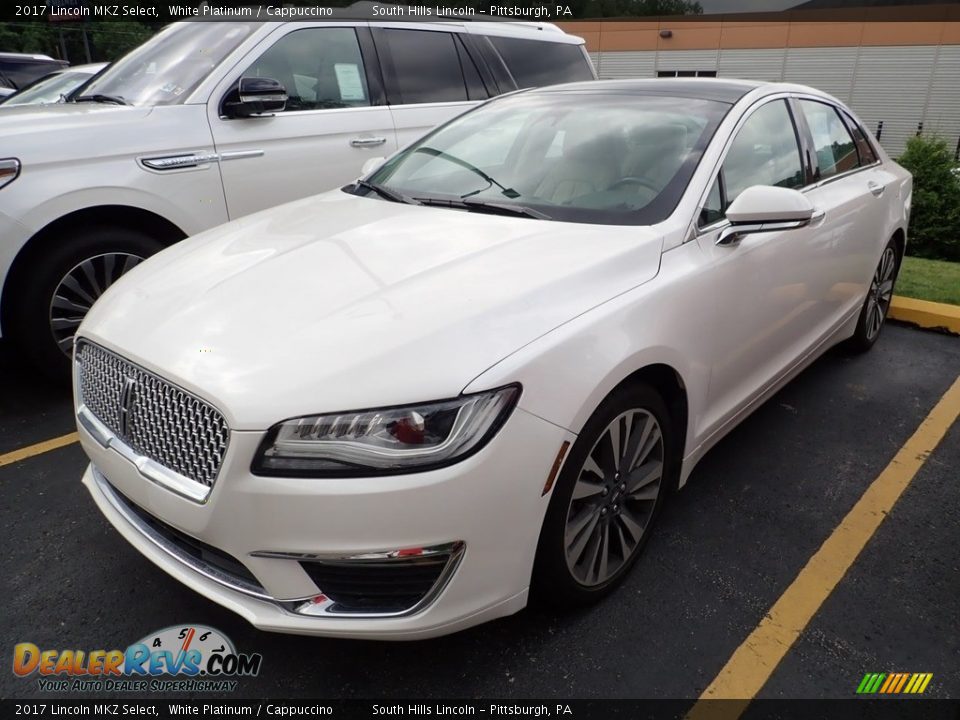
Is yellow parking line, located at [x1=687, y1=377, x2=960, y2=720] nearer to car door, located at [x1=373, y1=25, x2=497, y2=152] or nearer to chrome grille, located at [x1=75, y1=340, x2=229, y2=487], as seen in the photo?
chrome grille, located at [x1=75, y1=340, x2=229, y2=487]

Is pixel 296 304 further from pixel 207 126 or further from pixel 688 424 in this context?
pixel 207 126

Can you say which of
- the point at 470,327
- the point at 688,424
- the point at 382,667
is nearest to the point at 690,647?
the point at 688,424

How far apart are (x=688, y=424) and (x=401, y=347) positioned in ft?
A: 4.01

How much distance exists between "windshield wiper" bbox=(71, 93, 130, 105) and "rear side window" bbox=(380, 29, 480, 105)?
5.56 ft

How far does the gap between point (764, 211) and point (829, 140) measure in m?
1.70

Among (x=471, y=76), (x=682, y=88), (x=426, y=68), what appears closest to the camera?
(x=682, y=88)

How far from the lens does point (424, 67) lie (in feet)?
16.8

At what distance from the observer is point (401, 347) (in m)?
1.81

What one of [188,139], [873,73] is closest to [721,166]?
[188,139]

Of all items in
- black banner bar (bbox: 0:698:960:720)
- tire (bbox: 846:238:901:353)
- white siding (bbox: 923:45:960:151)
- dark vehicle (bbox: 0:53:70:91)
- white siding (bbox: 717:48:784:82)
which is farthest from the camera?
white siding (bbox: 717:48:784:82)

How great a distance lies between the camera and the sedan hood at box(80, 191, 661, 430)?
175 centimetres

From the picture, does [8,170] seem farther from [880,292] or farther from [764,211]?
[880,292]

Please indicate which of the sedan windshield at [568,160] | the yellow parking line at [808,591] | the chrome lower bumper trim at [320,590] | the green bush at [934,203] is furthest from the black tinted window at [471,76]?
the green bush at [934,203]

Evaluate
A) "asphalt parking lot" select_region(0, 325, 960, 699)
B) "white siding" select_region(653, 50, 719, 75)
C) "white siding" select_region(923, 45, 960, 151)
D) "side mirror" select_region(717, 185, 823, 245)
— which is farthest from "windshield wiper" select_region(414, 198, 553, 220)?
"white siding" select_region(653, 50, 719, 75)
